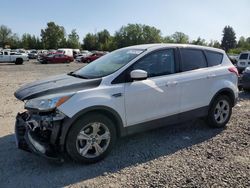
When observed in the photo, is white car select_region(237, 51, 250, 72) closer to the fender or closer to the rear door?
the rear door

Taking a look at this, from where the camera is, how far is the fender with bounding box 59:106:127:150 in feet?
12.4

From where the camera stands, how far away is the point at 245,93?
392 inches

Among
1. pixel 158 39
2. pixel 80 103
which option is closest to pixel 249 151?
pixel 80 103

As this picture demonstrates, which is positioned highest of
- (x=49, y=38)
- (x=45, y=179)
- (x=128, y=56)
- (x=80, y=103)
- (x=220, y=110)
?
(x=49, y=38)

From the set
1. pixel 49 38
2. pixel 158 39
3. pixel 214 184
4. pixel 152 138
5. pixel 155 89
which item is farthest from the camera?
pixel 158 39

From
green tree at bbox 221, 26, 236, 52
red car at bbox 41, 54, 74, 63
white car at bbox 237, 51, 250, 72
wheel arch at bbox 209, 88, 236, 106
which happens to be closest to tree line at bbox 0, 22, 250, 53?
green tree at bbox 221, 26, 236, 52

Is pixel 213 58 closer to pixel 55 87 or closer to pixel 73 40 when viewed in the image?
pixel 55 87

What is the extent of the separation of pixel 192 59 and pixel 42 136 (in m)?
3.09

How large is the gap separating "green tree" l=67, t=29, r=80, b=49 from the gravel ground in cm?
8495

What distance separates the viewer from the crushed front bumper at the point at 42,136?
3.78m

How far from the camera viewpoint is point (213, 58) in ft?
18.6

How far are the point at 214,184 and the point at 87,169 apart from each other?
174cm

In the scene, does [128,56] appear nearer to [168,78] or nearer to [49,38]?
[168,78]

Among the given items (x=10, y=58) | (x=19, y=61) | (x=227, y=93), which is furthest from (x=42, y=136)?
(x=10, y=58)
